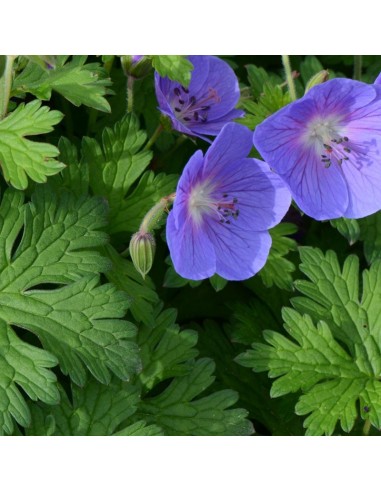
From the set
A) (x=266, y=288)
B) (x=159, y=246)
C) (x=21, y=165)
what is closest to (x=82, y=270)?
(x=21, y=165)

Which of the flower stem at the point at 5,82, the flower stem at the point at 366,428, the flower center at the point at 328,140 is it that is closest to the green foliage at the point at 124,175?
the flower stem at the point at 5,82

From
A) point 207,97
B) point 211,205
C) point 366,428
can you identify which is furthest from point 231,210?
point 366,428

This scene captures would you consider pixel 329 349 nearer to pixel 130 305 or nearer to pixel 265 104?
pixel 130 305

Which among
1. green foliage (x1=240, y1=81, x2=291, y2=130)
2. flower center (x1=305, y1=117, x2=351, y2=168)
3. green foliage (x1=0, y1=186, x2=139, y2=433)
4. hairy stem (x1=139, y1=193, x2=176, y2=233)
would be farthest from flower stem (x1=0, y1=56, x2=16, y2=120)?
flower center (x1=305, y1=117, x2=351, y2=168)

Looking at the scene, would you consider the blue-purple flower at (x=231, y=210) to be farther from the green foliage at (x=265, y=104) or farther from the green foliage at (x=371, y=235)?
the green foliage at (x=371, y=235)

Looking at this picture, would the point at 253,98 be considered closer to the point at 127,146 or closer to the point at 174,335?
the point at 127,146

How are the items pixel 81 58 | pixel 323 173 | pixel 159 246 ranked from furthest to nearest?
pixel 159 246
pixel 323 173
pixel 81 58
